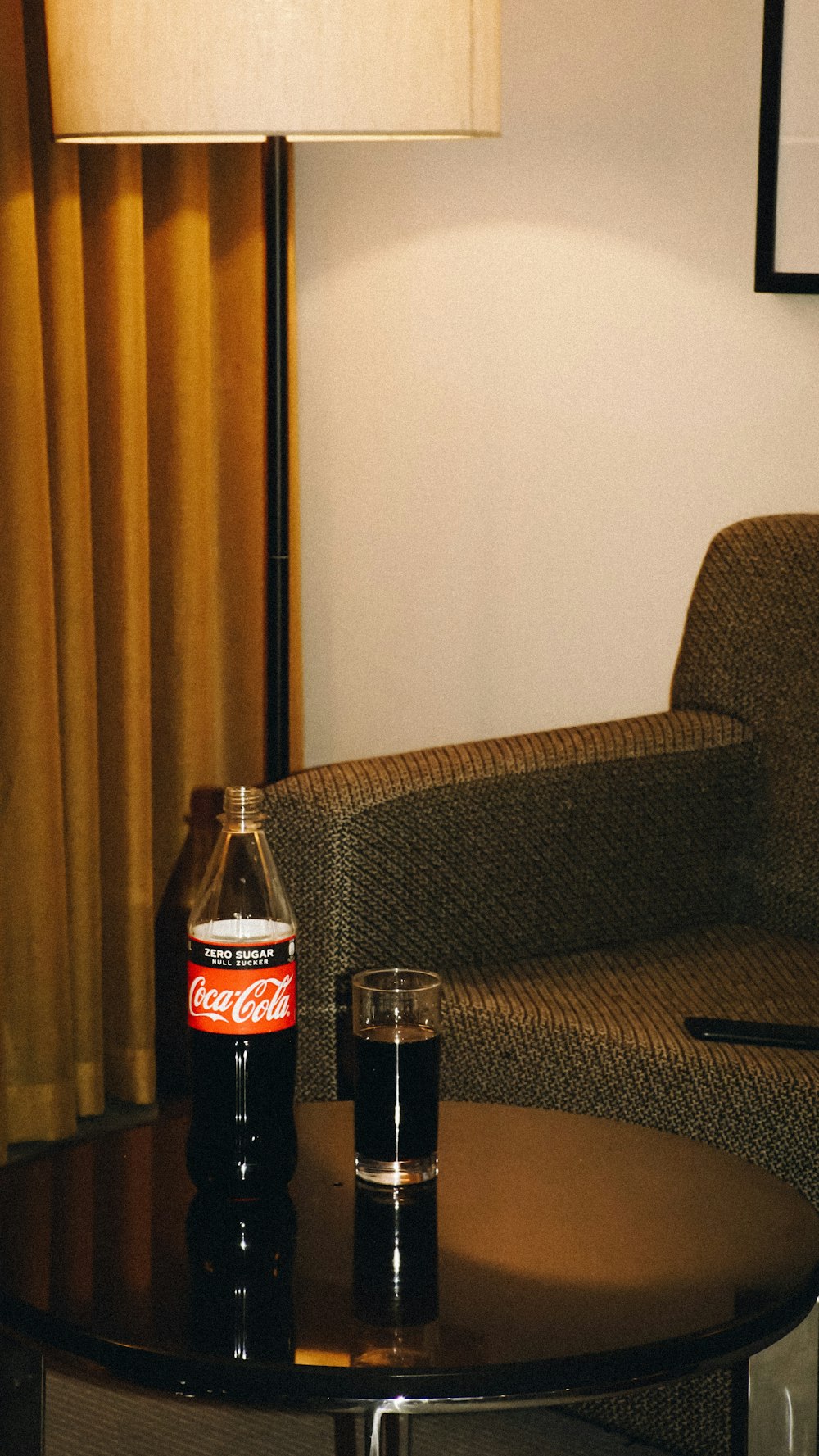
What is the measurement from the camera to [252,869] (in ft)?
3.75

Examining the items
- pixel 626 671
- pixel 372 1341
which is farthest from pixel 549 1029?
pixel 626 671

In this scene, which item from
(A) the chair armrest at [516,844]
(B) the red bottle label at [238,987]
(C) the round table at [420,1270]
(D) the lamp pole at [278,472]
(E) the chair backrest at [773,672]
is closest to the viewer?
(C) the round table at [420,1270]

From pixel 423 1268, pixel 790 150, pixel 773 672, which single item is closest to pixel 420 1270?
pixel 423 1268

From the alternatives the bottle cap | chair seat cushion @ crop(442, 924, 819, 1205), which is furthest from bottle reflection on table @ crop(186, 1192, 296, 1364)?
chair seat cushion @ crop(442, 924, 819, 1205)

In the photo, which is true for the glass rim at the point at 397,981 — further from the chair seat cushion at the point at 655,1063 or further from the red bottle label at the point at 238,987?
the chair seat cushion at the point at 655,1063

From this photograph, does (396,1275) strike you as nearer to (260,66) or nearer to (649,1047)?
(649,1047)

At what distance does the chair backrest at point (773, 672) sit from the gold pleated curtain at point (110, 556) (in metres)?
0.84

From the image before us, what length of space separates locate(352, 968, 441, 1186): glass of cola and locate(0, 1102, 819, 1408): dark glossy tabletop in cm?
2

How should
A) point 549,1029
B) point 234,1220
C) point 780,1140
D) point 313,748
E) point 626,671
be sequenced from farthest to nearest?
point 313,748
point 626,671
point 549,1029
point 780,1140
point 234,1220

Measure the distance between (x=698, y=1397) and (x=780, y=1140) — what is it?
0.83 feet

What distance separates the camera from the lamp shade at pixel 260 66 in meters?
1.78

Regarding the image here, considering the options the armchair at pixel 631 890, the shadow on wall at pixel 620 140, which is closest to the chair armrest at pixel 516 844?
the armchair at pixel 631 890

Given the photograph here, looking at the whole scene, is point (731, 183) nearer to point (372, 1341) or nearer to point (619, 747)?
point (619, 747)

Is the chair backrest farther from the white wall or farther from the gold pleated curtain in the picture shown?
the gold pleated curtain
